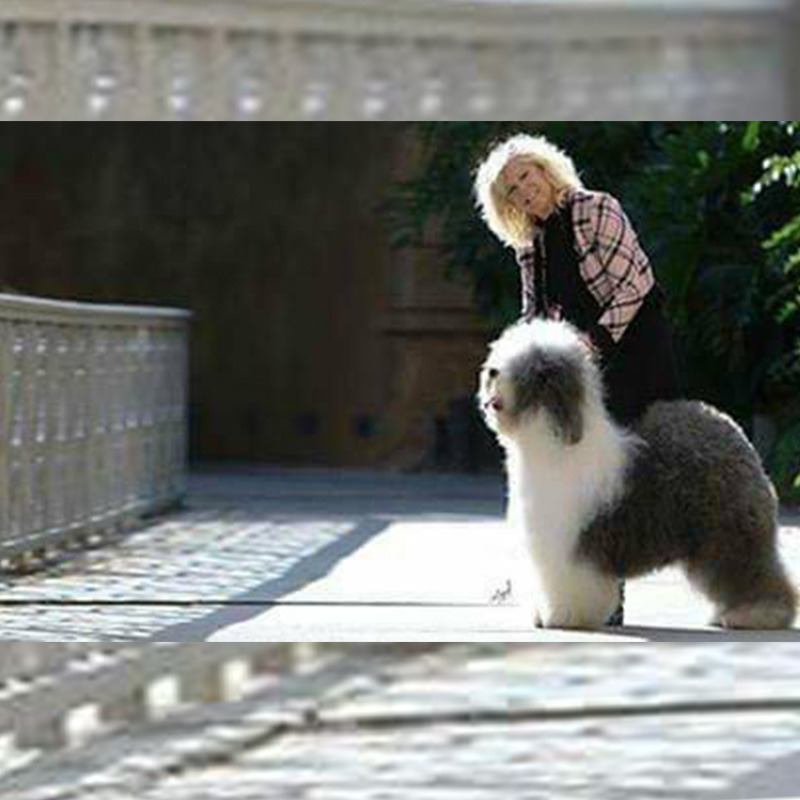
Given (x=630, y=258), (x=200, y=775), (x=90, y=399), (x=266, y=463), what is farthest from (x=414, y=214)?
(x=200, y=775)

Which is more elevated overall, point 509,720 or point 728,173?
point 728,173

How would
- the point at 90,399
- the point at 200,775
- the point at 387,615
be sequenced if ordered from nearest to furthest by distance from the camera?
the point at 200,775, the point at 387,615, the point at 90,399

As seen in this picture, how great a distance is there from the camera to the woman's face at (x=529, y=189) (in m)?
5.04

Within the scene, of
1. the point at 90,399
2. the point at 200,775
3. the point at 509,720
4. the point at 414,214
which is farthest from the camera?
the point at 414,214

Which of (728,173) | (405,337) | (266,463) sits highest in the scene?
(728,173)

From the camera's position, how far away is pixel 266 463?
1490 cm

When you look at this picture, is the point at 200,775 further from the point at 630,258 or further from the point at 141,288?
the point at 141,288

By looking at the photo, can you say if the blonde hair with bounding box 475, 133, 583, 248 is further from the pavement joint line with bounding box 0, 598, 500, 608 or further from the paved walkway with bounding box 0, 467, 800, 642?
the pavement joint line with bounding box 0, 598, 500, 608

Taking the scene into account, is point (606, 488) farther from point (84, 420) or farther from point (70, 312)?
point (84, 420)

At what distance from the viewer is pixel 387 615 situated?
242 inches

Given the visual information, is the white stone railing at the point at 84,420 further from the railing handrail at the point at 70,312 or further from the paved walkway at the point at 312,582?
the paved walkway at the point at 312,582

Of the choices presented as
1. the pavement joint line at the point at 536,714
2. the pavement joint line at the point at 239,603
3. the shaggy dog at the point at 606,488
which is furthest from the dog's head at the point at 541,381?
the pavement joint line at the point at 239,603

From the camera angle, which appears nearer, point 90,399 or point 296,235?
point 90,399

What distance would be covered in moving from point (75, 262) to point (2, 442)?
7.93 meters
